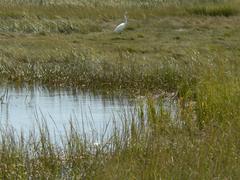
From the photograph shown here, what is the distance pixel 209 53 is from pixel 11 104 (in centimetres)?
595

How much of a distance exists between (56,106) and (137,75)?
2.39m

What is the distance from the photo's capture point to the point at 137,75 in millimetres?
17719

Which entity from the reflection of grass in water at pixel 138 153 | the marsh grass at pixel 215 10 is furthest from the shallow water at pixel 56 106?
the marsh grass at pixel 215 10

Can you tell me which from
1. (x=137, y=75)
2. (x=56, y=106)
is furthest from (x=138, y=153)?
(x=137, y=75)

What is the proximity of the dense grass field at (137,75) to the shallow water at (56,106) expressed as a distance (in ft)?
1.65

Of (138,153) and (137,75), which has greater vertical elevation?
(137,75)

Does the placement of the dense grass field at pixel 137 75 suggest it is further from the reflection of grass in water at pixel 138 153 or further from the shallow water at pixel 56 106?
the shallow water at pixel 56 106

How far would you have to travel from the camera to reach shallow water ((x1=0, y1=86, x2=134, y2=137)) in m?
14.4

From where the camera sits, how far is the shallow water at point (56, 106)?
47.1ft

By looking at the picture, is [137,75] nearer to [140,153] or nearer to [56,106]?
[56,106]

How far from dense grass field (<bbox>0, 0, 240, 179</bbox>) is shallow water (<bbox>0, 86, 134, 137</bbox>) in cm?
50

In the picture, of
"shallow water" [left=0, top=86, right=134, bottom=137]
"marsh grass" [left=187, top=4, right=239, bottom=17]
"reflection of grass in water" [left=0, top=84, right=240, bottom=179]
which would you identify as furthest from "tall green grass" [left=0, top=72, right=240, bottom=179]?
"marsh grass" [left=187, top=4, right=239, bottom=17]

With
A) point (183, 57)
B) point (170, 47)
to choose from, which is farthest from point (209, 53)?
point (170, 47)

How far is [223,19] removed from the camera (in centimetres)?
2947
